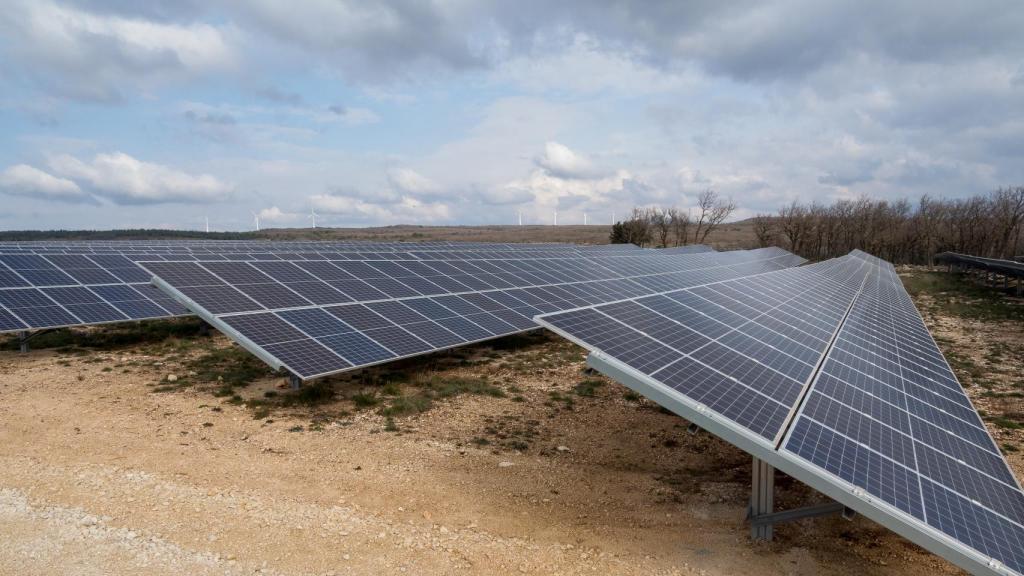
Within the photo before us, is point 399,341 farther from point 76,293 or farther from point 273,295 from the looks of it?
point 76,293

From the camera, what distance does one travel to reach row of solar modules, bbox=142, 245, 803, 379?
14789 mm

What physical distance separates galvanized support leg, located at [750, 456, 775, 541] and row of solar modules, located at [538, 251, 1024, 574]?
116cm

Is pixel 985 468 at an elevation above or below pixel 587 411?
above

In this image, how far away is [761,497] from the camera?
856cm

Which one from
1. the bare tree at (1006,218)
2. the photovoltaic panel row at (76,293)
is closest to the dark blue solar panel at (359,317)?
the photovoltaic panel row at (76,293)

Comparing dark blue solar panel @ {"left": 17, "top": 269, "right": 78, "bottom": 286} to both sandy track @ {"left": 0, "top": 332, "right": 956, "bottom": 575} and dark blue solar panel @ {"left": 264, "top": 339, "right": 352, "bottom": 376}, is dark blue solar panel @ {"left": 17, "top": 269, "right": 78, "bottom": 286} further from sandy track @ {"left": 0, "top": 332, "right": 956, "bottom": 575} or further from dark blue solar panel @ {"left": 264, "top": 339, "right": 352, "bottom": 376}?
dark blue solar panel @ {"left": 264, "top": 339, "right": 352, "bottom": 376}

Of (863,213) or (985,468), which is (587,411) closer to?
(985,468)

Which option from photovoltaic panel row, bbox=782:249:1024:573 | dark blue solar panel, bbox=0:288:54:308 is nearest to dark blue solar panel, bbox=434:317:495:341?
photovoltaic panel row, bbox=782:249:1024:573

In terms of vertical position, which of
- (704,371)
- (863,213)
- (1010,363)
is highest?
(863,213)

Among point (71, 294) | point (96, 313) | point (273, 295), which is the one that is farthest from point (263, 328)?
point (71, 294)

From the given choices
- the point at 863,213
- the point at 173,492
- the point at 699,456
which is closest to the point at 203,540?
the point at 173,492

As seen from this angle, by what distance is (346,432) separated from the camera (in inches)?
504

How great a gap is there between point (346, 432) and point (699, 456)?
8.16 metres

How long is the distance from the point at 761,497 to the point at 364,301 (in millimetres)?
14428
